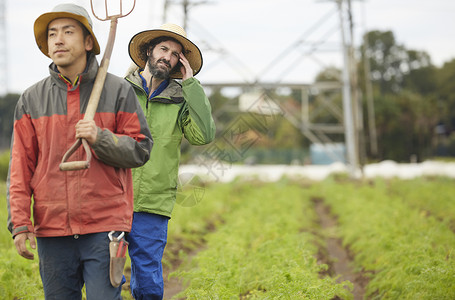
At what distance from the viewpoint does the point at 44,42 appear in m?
3.12

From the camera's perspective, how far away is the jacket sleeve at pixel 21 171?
111 inches

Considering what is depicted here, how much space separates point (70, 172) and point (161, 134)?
104 centimetres

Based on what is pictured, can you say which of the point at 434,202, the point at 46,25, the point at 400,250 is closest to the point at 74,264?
the point at 46,25

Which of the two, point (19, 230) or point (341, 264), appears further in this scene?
point (341, 264)

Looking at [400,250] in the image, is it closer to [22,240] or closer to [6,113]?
[22,240]

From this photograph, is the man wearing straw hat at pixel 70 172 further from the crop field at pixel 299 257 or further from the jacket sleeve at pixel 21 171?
the crop field at pixel 299 257

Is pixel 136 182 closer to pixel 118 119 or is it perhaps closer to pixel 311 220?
pixel 118 119

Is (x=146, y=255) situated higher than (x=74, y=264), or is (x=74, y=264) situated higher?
(x=74, y=264)

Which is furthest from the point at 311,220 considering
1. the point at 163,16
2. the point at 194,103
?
the point at 194,103

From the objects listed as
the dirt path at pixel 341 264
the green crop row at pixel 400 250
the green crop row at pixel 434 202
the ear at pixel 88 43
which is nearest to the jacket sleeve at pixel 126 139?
the ear at pixel 88 43

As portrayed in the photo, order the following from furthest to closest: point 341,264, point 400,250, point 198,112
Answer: point 341,264
point 400,250
point 198,112

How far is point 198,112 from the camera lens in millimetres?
3689

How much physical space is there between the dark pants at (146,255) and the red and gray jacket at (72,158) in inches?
28.9

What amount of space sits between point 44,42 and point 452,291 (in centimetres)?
336
